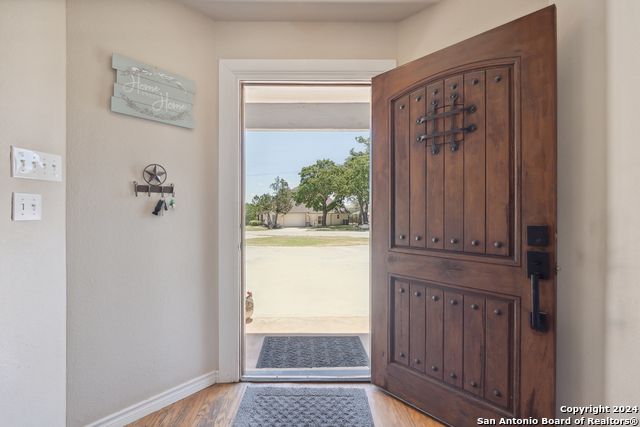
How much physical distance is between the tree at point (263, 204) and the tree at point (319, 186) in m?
0.41

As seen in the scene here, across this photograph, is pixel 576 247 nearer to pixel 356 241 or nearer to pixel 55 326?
pixel 55 326

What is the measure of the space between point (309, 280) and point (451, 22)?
11.2 feet

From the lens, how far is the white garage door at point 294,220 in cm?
411

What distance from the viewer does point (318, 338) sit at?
2.67 metres

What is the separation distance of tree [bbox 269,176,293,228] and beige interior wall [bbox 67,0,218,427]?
1.71 meters

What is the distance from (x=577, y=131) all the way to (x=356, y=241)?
10.9 feet

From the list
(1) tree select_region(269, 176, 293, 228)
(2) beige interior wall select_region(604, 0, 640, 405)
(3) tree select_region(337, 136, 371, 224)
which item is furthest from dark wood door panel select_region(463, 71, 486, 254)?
(1) tree select_region(269, 176, 293, 228)

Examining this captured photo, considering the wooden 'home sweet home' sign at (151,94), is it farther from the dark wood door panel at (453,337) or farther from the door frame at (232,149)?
the dark wood door panel at (453,337)

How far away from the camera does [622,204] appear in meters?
1.09

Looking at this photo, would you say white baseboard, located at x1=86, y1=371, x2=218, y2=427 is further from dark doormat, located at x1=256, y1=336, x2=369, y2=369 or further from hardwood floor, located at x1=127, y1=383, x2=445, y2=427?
dark doormat, located at x1=256, y1=336, x2=369, y2=369

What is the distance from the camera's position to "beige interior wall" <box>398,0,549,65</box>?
151 centimetres

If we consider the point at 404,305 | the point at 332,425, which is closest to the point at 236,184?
the point at 404,305

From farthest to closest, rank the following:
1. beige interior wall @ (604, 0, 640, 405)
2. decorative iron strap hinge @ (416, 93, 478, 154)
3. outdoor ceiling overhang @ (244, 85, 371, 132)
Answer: outdoor ceiling overhang @ (244, 85, 371, 132)
decorative iron strap hinge @ (416, 93, 478, 154)
beige interior wall @ (604, 0, 640, 405)

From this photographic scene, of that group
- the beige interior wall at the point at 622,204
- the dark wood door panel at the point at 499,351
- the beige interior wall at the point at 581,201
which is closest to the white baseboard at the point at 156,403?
the dark wood door panel at the point at 499,351
